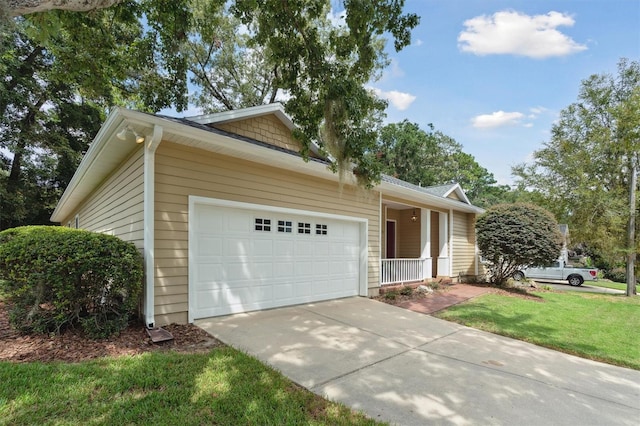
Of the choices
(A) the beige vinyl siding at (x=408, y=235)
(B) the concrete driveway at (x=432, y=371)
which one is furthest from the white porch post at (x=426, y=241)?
(B) the concrete driveway at (x=432, y=371)

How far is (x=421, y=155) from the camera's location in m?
25.9

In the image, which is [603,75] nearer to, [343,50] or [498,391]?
[343,50]

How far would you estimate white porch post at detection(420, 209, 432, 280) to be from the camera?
37.4 ft

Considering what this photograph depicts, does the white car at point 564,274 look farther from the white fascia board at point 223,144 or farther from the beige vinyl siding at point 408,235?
the white fascia board at point 223,144

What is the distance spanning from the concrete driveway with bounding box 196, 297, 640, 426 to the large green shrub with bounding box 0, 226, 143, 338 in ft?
4.44

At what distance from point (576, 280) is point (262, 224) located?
18.7 meters

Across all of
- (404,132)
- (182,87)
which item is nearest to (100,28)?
(182,87)

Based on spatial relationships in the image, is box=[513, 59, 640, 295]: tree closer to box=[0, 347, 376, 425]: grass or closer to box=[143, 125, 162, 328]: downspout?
box=[0, 347, 376, 425]: grass

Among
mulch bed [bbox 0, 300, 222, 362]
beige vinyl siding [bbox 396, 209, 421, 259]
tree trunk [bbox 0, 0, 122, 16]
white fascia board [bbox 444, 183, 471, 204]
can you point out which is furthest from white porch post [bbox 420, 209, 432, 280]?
tree trunk [bbox 0, 0, 122, 16]

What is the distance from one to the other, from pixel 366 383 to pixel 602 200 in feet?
48.8

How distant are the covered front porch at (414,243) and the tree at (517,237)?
1.36 m

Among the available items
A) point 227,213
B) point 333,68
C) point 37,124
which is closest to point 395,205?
point 333,68

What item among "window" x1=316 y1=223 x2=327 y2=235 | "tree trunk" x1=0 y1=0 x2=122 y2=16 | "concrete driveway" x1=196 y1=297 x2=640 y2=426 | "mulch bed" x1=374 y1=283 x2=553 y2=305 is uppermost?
"tree trunk" x1=0 y1=0 x2=122 y2=16

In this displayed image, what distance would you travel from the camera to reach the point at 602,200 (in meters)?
12.9
